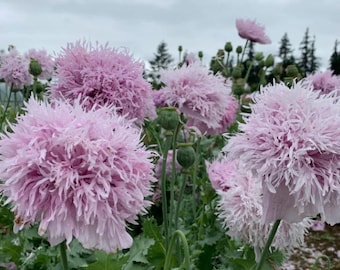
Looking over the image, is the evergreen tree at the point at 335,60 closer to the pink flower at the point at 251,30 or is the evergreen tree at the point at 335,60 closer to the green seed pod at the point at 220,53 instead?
the pink flower at the point at 251,30

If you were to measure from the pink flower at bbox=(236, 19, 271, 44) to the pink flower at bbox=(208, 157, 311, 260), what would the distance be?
1757 mm

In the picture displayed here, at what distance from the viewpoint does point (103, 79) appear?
1.38 metres

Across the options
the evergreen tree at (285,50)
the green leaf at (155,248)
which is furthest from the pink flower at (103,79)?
the evergreen tree at (285,50)

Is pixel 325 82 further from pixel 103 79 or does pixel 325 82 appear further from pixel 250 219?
pixel 103 79

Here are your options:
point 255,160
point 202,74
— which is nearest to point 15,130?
point 255,160

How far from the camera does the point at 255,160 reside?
945 millimetres

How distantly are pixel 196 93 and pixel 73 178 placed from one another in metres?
0.96

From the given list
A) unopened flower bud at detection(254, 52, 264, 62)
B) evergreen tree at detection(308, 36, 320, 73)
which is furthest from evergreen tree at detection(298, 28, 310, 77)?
unopened flower bud at detection(254, 52, 264, 62)

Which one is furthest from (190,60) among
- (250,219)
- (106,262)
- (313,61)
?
(313,61)

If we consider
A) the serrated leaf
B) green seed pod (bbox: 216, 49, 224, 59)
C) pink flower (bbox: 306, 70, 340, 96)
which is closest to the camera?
the serrated leaf

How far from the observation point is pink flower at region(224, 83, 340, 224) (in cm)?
91

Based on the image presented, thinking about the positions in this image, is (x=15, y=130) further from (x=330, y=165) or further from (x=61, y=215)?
(x=330, y=165)

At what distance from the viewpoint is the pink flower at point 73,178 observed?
2.65 ft

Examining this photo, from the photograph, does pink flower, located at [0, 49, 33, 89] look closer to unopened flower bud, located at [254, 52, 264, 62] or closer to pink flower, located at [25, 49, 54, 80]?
pink flower, located at [25, 49, 54, 80]
